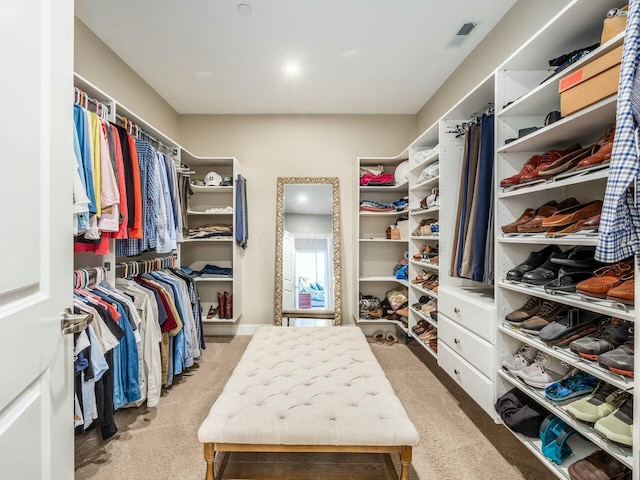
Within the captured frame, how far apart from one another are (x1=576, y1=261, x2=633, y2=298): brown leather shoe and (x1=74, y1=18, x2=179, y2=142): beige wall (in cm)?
304

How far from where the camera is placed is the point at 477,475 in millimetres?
1521

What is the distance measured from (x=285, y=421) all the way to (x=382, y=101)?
3.09 m

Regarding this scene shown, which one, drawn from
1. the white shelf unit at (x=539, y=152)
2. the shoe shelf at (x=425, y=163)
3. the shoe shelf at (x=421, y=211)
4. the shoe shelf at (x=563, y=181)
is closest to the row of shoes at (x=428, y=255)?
the shoe shelf at (x=421, y=211)

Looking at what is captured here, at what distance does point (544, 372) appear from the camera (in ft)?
4.52

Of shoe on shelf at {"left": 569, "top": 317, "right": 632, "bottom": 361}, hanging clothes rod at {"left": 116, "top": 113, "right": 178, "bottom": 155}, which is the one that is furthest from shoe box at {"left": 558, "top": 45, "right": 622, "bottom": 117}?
hanging clothes rod at {"left": 116, "top": 113, "right": 178, "bottom": 155}

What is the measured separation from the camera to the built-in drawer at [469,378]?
162 centimetres

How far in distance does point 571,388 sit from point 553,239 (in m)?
0.58

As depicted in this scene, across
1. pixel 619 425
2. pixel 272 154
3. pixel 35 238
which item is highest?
pixel 272 154

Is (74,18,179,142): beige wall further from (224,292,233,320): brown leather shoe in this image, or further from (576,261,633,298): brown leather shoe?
(576,261,633,298): brown leather shoe

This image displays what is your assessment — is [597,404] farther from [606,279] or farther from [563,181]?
[563,181]

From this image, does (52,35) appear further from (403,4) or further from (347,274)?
(347,274)

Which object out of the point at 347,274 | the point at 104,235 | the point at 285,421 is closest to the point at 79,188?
the point at 104,235

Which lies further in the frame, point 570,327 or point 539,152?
point 539,152

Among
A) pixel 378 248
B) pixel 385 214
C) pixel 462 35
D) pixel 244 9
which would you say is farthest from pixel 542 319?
pixel 244 9
